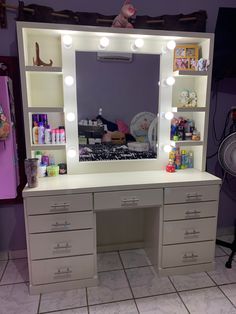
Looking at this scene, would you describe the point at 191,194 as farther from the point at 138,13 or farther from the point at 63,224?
the point at 138,13

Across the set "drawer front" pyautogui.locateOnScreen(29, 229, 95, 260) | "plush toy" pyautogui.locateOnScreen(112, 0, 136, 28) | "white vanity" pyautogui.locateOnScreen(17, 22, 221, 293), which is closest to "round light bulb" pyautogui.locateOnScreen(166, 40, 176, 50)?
"white vanity" pyautogui.locateOnScreen(17, 22, 221, 293)

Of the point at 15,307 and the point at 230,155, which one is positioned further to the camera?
the point at 230,155

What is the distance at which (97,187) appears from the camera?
1.74 meters

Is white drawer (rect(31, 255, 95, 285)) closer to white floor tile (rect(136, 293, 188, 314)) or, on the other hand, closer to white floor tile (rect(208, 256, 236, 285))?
white floor tile (rect(136, 293, 188, 314))

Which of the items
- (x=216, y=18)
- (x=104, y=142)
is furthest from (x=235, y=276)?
(x=216, y=18)

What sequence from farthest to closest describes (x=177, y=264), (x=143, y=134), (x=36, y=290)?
(x=143, y=134), (x=177, y=264), (x=36, y=290)

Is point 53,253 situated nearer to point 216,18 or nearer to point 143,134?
point 143,134

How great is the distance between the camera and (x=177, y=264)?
199 cm

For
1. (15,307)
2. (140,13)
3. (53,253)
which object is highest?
(140,13)

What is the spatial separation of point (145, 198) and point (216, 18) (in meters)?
1.67

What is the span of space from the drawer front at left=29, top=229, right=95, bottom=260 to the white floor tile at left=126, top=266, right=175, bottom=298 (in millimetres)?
437

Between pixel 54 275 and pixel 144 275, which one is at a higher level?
pixel 54 275

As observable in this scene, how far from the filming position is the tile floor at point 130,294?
1.68 meters

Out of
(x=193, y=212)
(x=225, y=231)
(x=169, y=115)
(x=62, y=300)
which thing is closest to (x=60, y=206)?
(x=62, y=300)
